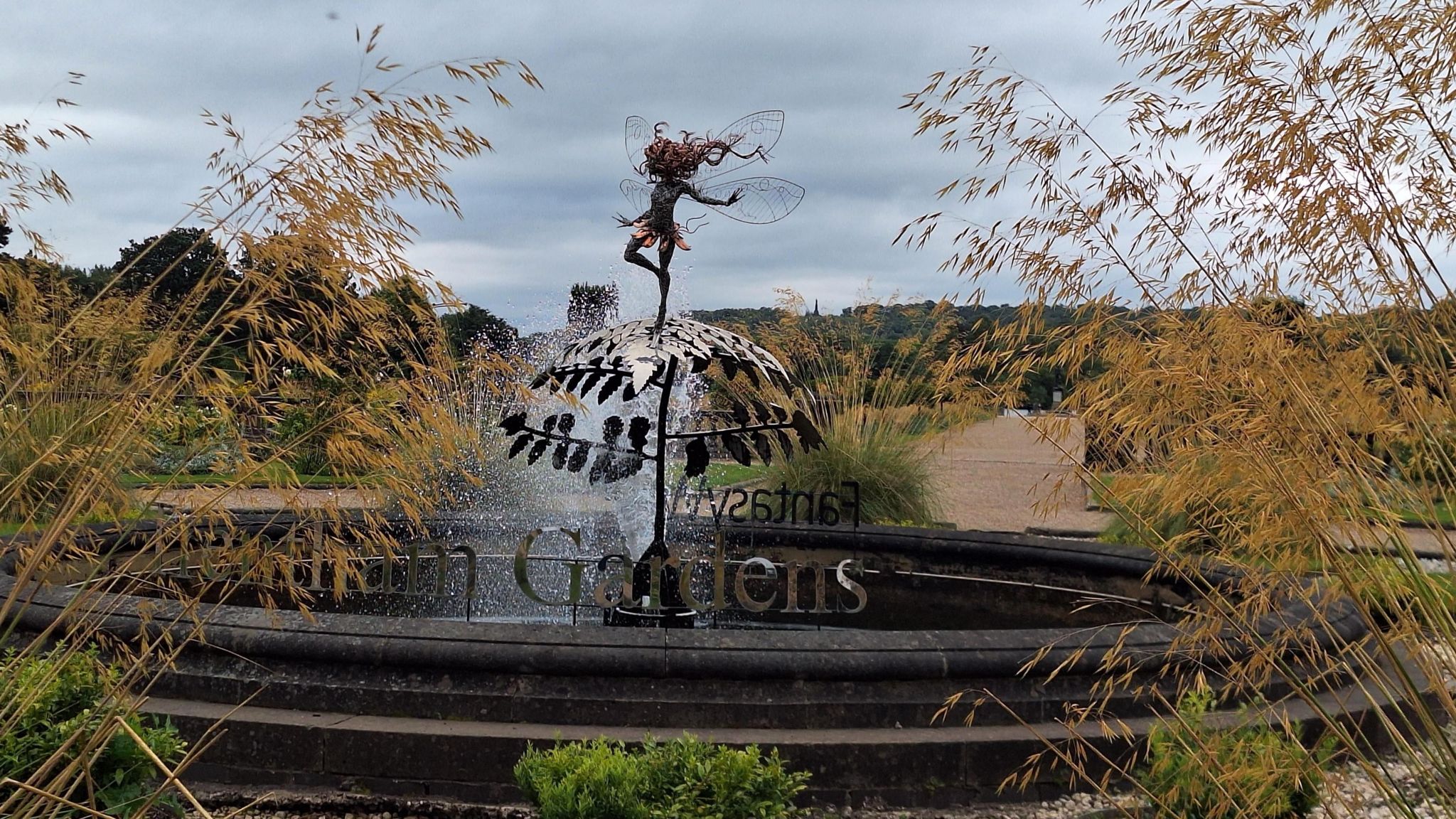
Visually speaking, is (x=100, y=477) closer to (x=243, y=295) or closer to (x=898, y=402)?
(x=243, y=295)

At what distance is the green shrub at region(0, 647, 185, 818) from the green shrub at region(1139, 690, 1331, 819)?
2.48 metres

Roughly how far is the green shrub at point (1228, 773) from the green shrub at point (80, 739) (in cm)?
248

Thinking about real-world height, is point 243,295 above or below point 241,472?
above

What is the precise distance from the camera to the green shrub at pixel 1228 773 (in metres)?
2.47

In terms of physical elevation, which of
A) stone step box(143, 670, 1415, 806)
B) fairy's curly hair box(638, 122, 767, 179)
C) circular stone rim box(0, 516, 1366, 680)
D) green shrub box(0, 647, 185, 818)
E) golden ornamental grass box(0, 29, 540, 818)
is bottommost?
stone step box(143, 670, 1415, 806)

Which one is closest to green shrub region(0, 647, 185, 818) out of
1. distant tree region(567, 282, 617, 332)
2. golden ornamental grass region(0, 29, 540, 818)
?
golden ornamental grass region(0, 29, 540, 818)

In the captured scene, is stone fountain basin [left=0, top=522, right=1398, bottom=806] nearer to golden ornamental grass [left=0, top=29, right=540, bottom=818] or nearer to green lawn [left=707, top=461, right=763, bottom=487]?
golden ornamental grass [left=0, top=29, right=540, bottom=818]

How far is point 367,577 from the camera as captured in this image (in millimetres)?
6098

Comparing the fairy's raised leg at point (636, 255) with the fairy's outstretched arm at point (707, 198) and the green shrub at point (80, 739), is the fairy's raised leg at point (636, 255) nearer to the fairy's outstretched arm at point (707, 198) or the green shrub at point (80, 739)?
the fairy's outstretched arm at point (707, 198)

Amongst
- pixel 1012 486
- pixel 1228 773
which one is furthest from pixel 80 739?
pixel 1012 486

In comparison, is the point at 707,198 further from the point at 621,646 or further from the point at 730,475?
the point at 730,475

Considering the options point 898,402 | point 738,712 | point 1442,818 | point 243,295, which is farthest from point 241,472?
point 898,402

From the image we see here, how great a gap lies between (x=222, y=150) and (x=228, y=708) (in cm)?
177

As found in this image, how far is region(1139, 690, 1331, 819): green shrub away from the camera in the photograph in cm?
247
